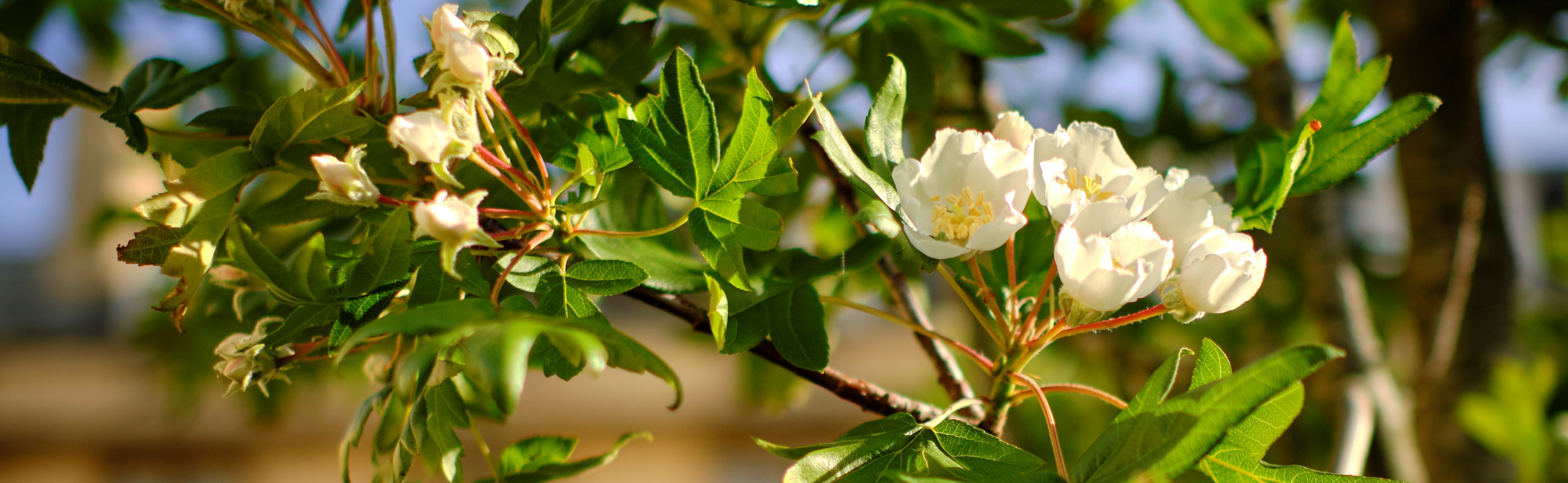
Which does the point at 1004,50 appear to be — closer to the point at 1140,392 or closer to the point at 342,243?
the point at 1140,392

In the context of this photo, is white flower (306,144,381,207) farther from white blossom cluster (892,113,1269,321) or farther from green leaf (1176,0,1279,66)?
green leaf (1176,0,1279,66)

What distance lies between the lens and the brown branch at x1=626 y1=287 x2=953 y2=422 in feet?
1.39

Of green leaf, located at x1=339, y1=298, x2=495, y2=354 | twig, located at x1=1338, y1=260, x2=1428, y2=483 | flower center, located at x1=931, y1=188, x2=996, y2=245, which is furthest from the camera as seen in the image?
twig, located at x1=1338, y1=260, x2=1428, y2=483

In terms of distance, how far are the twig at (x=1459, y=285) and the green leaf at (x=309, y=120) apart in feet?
3.55

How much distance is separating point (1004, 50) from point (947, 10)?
45 mm

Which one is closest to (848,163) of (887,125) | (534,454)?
(887,125)

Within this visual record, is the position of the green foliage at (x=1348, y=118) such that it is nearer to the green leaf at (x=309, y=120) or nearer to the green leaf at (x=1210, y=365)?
the green leaf at (x=1210, y=365)

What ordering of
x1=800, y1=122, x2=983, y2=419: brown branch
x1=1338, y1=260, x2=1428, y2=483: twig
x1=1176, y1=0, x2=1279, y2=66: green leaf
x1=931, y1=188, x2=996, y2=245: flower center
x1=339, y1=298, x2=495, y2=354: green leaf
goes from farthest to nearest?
1. x1=1338, y1=260, x2=1428, y2=483: twig
2. x1=1176, y1=0, x2=1279, y2=66: green leaf
3. x1=800, y1=122, x2=983, y2=419: brown branch
4. x1=931, y1=188, x2=996, y2=245: flower center
5. x1=339, y1=298, x2=495, y2=354: green leaf

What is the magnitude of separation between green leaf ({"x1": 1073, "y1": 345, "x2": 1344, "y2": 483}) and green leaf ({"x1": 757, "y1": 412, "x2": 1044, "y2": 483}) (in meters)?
0.04

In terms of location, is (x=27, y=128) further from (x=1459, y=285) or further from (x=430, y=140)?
(x=1459, y=285)

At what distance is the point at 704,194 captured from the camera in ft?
1.20

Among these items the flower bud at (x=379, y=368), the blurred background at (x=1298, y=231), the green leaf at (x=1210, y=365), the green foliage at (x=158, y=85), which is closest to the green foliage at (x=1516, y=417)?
the blurred background at (x=1298, y=231)

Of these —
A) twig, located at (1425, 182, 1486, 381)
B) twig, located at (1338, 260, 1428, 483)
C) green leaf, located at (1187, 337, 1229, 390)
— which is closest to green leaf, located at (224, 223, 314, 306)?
green leaf, located at (1187, 337, 1229, 390)

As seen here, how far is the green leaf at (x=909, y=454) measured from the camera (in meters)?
0.35
